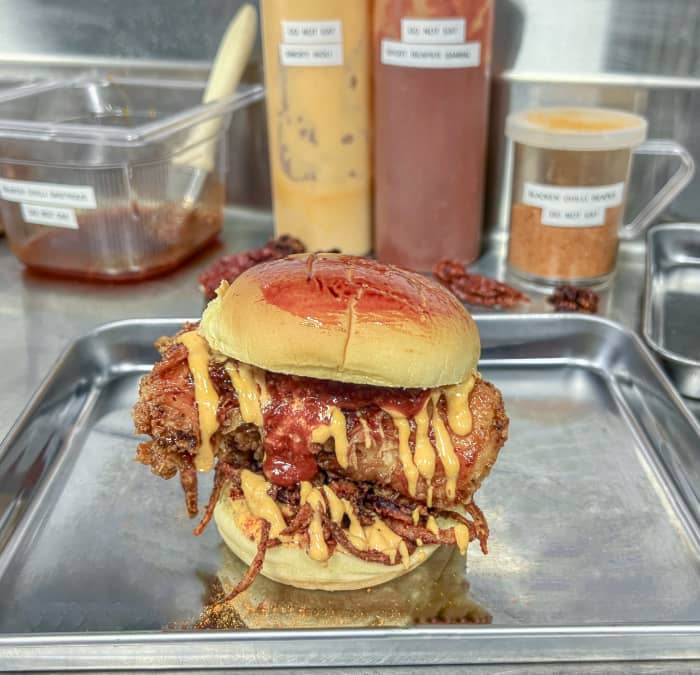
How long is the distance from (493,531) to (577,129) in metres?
0.99

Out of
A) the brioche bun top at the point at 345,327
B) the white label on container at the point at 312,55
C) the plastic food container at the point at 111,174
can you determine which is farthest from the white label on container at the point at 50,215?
the brioche bun top at the point at 345,327

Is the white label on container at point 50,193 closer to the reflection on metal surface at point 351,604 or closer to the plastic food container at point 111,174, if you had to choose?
the plastic food container at point 111,174

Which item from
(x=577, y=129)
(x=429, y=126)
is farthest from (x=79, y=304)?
(x=577, y=129)

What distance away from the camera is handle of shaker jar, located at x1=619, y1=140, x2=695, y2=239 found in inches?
68.4

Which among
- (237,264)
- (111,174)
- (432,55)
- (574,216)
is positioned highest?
(432,55)

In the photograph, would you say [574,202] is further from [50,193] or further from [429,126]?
[50,193]

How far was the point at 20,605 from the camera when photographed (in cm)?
100

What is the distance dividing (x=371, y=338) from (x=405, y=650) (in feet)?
1.31

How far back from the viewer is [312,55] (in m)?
1.61

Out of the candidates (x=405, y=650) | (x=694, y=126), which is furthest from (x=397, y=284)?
(x=694, y=126)

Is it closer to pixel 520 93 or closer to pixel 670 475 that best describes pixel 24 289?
pixel 520 93

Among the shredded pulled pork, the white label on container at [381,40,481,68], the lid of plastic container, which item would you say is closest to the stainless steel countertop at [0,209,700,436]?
the lid of plastic container

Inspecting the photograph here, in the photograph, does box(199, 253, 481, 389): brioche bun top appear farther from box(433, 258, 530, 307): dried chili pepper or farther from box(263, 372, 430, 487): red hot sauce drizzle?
box(433, 258, 530, 307): dried chili pepper

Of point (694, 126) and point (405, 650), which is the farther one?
point (694, 126)
